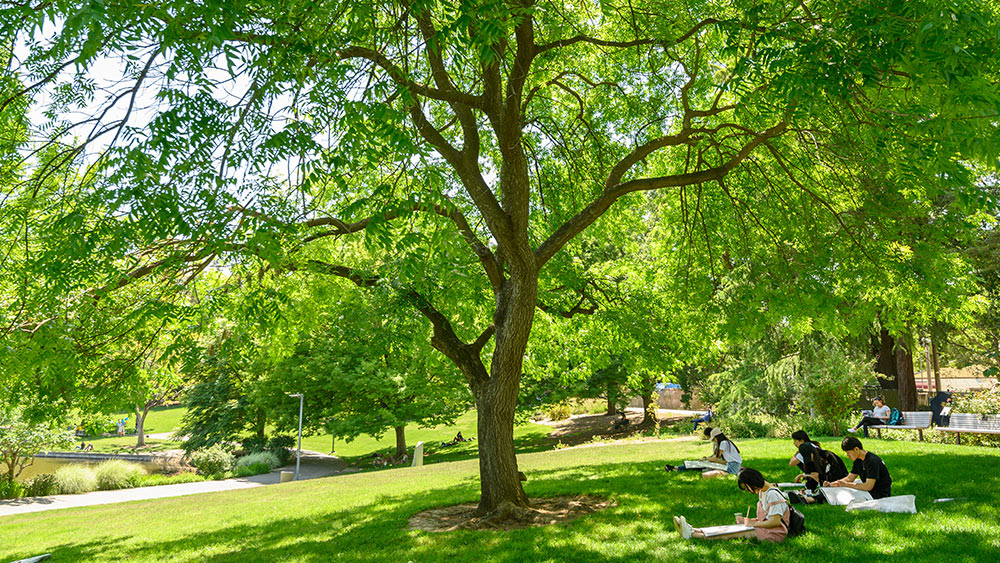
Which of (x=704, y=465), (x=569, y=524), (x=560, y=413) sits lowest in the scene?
(x=560, y=413)

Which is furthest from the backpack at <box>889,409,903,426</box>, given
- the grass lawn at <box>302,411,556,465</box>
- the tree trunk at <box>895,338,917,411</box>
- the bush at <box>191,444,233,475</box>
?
the bush at <box>191,444,233,475</box>

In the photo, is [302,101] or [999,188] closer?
[302,101]

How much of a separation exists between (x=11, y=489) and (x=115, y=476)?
370 cm

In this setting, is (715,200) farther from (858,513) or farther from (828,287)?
(858,513)

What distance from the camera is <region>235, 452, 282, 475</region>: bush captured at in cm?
2885

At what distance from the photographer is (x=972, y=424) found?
15.7 m

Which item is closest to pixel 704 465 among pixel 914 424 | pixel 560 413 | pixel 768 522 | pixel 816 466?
pixel 816 466

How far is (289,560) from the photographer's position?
8.25 meters

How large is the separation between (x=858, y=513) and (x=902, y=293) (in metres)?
4.52

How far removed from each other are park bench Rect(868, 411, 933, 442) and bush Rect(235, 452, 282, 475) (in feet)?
86.9

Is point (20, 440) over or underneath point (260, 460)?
over

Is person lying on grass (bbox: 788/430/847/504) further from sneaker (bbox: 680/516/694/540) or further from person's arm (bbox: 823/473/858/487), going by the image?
sneaker (bbox: 680/516/694/540)

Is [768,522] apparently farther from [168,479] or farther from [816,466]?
[168,479]

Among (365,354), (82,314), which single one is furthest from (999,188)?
(365,354)
